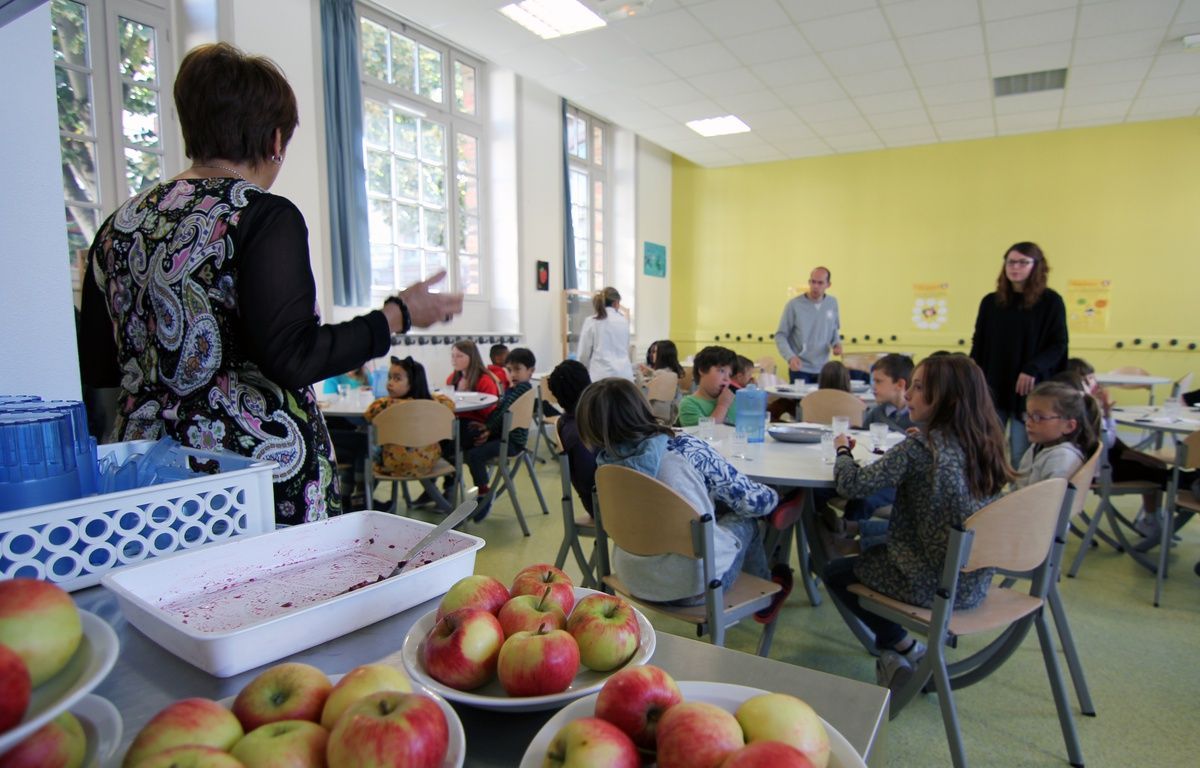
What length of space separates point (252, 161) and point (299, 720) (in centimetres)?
99

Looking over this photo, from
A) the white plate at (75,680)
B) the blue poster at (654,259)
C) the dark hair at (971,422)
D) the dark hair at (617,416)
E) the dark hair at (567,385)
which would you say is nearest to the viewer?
the white plate at (75,680)

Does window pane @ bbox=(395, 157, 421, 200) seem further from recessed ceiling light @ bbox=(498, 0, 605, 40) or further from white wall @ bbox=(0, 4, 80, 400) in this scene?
white wall @ bbox=(0, 4, 80, 400)

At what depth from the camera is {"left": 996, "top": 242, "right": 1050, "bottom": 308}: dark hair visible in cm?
344

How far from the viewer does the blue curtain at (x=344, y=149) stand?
5078 mm

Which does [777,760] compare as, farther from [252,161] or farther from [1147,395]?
[1147,395]

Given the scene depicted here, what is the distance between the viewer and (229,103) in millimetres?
1073

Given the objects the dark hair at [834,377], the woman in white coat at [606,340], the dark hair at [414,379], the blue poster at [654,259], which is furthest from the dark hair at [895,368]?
the blue poster at [654,259]

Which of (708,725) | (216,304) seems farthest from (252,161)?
(708,725)

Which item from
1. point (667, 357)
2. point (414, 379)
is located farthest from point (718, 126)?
point (414, 379)

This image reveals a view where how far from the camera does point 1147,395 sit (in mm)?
7152

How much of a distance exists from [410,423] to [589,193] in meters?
5.89

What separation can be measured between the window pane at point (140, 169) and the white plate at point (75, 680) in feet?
15.2

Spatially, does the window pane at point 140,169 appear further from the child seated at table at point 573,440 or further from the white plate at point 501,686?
the white plate at point 501,686

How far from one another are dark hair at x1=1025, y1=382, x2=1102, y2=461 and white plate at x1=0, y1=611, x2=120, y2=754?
9.72 feet
